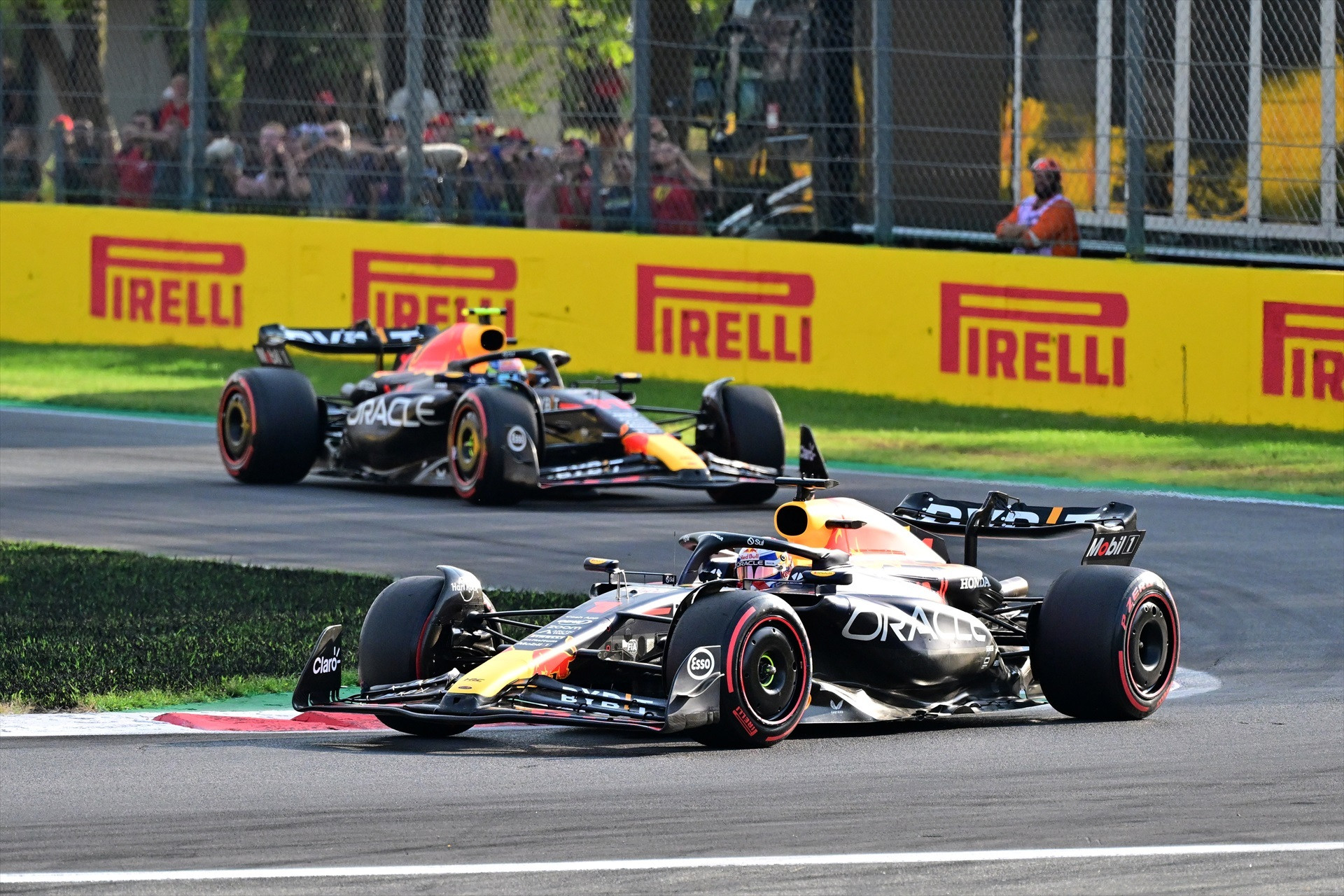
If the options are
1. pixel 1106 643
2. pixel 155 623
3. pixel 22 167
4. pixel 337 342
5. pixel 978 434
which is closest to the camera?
pixel 1106 643

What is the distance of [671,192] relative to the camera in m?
20.5

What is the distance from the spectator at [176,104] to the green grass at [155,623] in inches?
448

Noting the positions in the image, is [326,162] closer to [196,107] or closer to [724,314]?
[196,107]

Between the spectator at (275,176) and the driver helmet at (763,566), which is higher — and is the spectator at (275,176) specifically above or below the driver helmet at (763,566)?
above

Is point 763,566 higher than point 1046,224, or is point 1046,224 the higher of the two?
point 1046,224

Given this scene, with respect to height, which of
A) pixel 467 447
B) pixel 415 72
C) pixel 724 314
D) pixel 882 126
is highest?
pixel 415 72

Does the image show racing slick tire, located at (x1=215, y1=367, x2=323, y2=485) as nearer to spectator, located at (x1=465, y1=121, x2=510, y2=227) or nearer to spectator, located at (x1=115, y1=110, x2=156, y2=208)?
spectator, located at (x1=465, y1=121, x2=510, y2=227)

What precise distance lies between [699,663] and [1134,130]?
445 inches

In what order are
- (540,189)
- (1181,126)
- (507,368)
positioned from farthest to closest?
(540,189)
(1181,126)
(507,368)

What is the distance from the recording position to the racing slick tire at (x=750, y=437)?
568 inches

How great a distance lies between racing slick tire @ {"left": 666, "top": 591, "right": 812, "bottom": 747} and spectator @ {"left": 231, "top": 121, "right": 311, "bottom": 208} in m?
15.6

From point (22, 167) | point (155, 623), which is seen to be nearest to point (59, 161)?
point (22, 167)

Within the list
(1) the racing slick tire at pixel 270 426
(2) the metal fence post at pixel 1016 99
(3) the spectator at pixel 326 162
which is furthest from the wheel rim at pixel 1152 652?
(3) the spectator at pixel 326 162

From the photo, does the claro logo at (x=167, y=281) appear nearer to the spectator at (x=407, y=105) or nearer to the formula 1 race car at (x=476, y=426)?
the spectator at (x=407, y=105)
